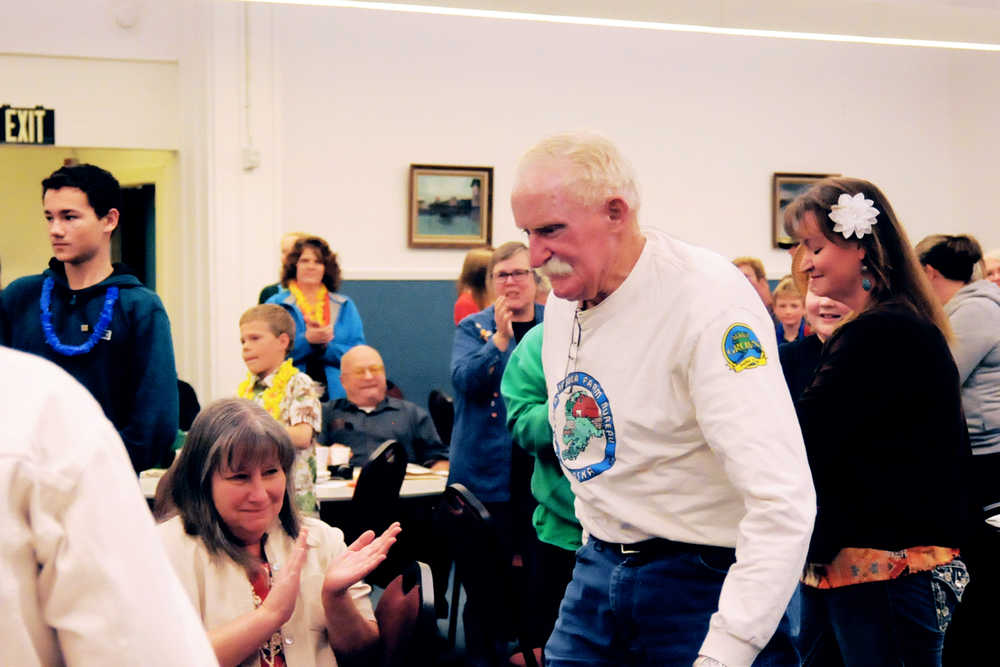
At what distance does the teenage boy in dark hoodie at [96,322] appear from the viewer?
2.79m

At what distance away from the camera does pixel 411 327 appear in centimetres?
741

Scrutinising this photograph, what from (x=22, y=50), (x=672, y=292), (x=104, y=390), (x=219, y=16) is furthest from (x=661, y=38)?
(x=672, y=292)

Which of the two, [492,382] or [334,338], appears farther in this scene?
[334,338]

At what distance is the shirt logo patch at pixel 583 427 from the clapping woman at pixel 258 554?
518mm

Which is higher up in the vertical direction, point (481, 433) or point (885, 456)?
point (885, 456)

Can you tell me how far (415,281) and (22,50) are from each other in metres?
2.88

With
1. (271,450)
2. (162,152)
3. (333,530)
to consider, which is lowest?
(333,530)

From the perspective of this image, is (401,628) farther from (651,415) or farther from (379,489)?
(379,489)

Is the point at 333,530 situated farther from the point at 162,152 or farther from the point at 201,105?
the point at 162,152

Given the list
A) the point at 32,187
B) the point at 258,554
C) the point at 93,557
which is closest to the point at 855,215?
the point at 258,554

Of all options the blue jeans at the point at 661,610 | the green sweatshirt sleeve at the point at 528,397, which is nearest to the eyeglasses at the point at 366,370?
the green sweatshirt sleeve at the point at 528,397

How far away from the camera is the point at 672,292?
1.73m

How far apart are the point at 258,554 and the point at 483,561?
0.53 meters

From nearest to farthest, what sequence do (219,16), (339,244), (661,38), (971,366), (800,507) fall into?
(800,507), (971,366), (219,16), (339,244), (661,38)
